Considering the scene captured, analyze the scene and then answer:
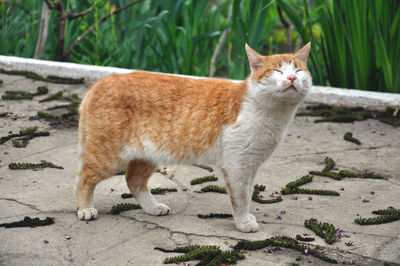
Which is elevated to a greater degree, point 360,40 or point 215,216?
point 360,40

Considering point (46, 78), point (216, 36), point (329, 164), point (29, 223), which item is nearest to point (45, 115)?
point (46, 78)

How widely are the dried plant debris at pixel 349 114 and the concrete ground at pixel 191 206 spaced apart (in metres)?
0.08

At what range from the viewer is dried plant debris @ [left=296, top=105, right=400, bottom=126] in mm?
4781

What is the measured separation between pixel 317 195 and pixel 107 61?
346 centimetres

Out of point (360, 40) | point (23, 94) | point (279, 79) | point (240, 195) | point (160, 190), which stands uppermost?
point (279, 79)

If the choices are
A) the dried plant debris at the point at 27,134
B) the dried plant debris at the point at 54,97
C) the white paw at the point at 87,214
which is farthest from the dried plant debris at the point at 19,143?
the white paw at the point at 87,214

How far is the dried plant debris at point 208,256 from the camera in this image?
253cm

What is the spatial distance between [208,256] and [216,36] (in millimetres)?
4056

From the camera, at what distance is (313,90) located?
5223mm

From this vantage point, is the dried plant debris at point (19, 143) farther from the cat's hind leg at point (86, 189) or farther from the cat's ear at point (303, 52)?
the cat's ear at point (303, 52)

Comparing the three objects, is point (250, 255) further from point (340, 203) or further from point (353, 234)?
point (340, 203)

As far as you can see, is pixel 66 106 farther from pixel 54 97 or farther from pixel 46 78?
pixel 46 78

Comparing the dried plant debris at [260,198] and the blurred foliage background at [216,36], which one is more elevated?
the blurred foliage background at [216,36]

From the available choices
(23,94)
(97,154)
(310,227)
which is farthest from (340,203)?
(23,94)
